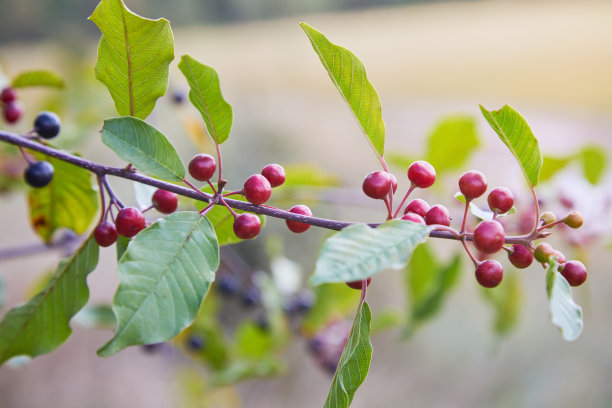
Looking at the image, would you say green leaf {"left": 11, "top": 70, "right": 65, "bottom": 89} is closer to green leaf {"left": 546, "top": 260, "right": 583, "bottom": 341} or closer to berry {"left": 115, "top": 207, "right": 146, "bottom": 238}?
berry {"left": 115, "top": 207, "right": 146, "bottom": 238}

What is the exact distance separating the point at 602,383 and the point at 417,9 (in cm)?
463

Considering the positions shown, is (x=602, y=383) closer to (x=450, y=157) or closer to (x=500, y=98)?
(x=450, y=157)

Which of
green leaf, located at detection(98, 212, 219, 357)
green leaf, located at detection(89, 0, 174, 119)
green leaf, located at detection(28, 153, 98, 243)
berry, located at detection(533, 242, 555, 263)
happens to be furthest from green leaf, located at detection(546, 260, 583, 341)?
green leaf, located at detection(28, 153, 98, 243)

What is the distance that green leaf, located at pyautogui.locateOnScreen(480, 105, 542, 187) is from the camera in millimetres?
434

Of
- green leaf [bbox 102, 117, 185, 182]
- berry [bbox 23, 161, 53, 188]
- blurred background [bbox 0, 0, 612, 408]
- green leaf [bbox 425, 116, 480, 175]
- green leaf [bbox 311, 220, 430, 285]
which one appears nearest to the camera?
green leaf [bbox 311, 220, 430, 285]

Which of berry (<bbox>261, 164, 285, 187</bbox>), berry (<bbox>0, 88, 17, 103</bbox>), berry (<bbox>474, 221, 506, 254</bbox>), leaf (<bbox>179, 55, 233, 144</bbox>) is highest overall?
leaf (<bbox>179, 55, 233, 144</bbox>)

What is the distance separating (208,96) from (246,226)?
115mm

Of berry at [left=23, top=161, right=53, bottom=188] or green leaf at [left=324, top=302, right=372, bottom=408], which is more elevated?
berry at [left=23, top=161, right=53, bottom=188]

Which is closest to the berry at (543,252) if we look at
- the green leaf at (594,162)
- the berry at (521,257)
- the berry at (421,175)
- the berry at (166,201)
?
the berry at (521,257)

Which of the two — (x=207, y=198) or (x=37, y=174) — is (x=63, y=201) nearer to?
(x=37, y=174)

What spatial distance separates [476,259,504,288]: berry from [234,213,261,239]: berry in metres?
0.19

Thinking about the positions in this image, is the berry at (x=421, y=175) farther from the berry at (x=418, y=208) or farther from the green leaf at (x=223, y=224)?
the green leaf at (x=223, y=224)

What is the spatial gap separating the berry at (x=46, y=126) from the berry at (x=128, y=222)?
0.61 ft

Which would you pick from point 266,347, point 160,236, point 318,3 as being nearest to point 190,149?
point 318,3
